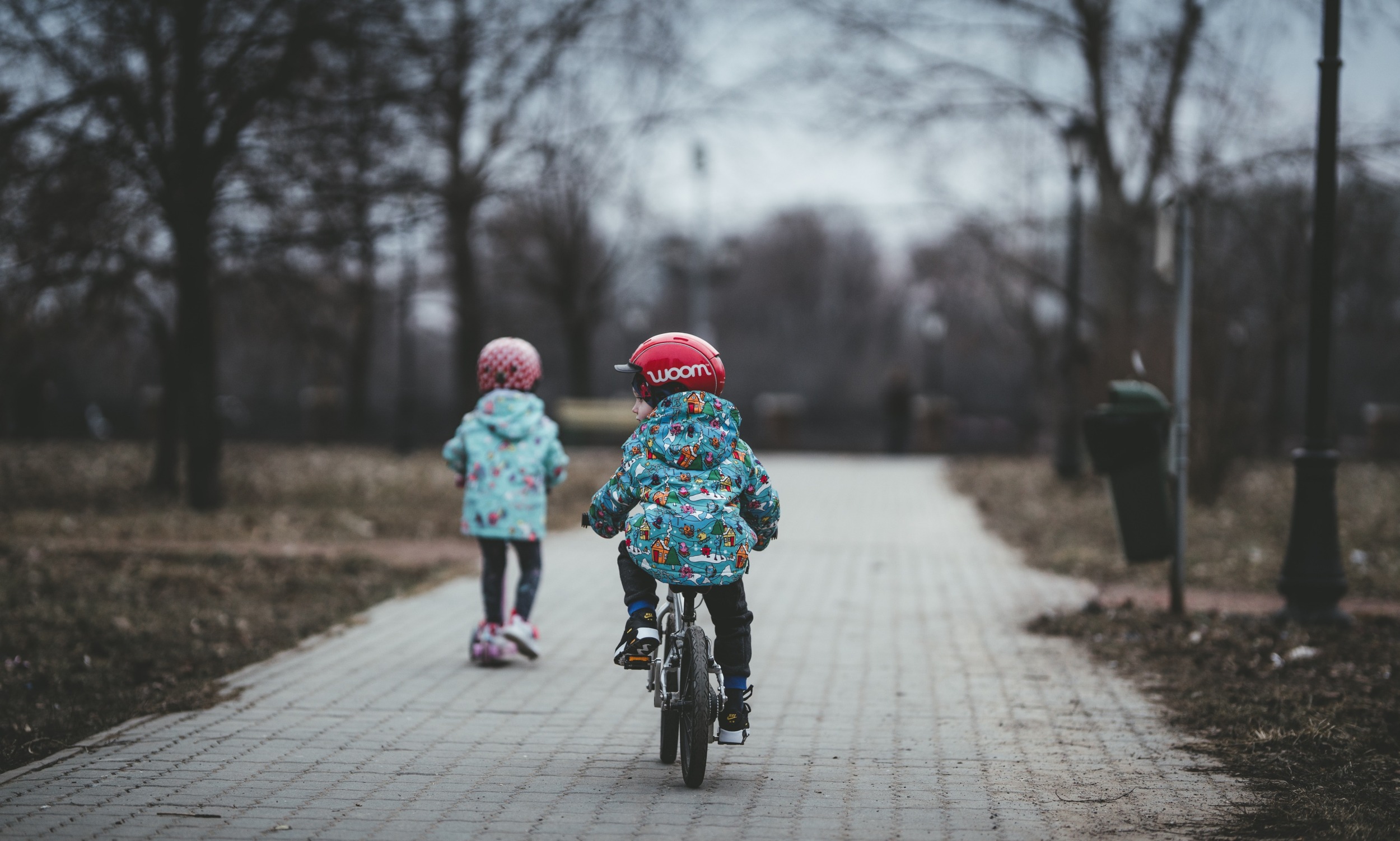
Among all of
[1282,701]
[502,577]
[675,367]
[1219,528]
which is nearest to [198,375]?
[502,577]

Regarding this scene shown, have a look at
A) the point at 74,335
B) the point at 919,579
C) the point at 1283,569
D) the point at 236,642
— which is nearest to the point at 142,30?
the point at 74,335

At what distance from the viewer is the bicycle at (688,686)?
14.8 feet

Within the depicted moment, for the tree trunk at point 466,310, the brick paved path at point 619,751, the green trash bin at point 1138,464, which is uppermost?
the tree trunk at point 466,310

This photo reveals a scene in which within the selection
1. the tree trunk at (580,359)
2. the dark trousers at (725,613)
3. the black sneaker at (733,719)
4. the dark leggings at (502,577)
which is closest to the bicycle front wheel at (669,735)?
the black sneaker at (733,719)

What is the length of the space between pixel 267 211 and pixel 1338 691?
11.4 meters

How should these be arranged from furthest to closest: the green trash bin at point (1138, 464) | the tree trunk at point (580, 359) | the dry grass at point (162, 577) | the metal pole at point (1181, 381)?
the tree trunk at point (580, 359) → the green trash bin at point (1138, 464) → the metal pole at point (1181, 381) → the dry grass at point (162, 577)

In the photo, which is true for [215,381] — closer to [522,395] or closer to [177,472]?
[177,472]

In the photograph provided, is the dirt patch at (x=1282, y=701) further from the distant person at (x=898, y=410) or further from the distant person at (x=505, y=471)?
the distant person at (x=898, y=410)

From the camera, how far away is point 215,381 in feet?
46.6

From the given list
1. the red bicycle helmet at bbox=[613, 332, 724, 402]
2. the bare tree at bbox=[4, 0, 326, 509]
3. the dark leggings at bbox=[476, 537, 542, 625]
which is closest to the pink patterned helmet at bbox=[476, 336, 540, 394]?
the dark leggings at bbox=[476, 537, 542, 625]

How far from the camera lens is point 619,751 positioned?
525cm

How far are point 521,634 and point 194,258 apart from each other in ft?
27.0

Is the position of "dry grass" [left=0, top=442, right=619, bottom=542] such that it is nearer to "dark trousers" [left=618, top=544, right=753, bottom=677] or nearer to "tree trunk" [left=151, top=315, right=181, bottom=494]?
"tree trunk" [left=151, top=315, right=181, bottom=494]

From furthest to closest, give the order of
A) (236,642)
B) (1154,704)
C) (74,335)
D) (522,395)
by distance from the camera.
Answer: (74,335) → (236,642) → (522,395) → (1154,704)
